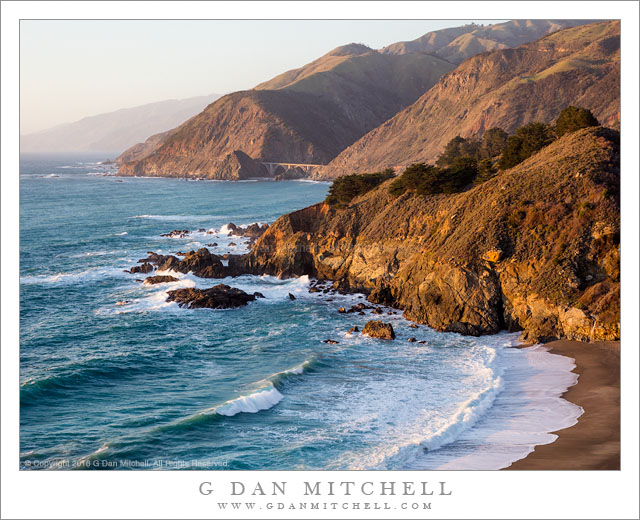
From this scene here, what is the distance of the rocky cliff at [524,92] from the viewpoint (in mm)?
146250

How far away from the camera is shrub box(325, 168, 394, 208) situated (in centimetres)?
6216

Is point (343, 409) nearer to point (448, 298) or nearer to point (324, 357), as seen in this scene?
point (324, 357)

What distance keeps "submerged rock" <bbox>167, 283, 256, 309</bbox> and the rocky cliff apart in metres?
103

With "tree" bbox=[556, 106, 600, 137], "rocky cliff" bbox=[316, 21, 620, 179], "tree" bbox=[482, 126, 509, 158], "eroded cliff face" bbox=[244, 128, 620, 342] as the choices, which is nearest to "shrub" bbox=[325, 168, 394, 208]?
"eroded cliff face" bbox=[244, 128, 620, 342]

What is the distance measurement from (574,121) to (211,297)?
3703 cm

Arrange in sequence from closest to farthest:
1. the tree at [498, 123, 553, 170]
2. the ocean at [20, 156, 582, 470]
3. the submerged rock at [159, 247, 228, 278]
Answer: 1. the ocean at [20, 156, 582, 470]
2. the tree at [498, 123, 553, 170]
3. the submerged rock at [159, 247, 228, 278]

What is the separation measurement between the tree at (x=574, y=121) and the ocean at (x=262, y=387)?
2515cm

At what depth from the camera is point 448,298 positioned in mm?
41406

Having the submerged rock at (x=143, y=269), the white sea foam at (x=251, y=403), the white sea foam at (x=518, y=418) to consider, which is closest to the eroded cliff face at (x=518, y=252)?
the white sea foam at (x=518, y=418)

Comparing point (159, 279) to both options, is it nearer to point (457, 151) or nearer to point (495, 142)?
point (495, 142)

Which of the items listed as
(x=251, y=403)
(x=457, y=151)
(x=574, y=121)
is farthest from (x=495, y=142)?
(x=251, y=403)

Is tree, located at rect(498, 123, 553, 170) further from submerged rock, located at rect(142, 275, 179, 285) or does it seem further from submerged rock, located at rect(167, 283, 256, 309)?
submerged rock, located at rect(142, 275, 179, 285)

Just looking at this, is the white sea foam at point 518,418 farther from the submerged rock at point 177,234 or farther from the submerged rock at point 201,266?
the submerged rock at point 177,234

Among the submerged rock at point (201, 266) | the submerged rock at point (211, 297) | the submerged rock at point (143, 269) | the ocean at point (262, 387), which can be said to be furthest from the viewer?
the submerged rock at point (143, 269)
